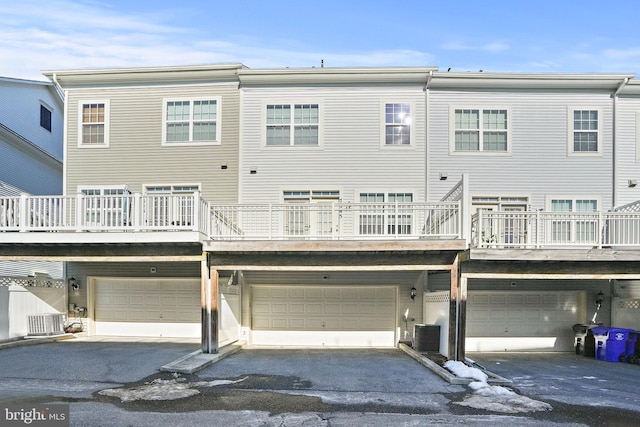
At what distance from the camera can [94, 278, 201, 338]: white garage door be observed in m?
15.0

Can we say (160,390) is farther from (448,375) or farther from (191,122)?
(191,122)

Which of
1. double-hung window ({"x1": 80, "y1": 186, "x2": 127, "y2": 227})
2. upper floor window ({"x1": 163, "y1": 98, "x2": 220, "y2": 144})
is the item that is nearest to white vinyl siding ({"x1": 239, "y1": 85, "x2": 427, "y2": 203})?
upper floor window ({"x1": 163, "y1": 98, "x2": 220, "y2": 144})

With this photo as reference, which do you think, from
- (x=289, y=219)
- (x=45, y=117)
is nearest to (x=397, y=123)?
(x=289, y=219)

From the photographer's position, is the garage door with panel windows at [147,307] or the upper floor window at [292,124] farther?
the garage door with panel windows at [147,307]

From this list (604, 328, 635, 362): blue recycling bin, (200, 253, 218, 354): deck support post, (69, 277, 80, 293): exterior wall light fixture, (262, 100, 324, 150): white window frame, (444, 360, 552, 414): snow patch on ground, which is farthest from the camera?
(69, 277, 80, 293): exterior wall light fixture

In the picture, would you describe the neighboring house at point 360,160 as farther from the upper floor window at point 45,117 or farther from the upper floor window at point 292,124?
the upper floor window at point 45,117

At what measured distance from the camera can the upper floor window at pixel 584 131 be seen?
47.3ft

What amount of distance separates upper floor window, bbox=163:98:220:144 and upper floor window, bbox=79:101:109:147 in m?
1.85

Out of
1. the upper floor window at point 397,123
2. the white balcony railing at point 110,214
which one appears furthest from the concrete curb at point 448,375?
the upper floor window at point 397,123

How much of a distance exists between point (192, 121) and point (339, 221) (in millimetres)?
5936

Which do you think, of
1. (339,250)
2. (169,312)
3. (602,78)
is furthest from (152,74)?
(602,78)

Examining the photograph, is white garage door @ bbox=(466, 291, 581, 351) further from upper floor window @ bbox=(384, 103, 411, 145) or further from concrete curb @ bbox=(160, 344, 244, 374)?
concrete curb @ bbox=(160, 344, 244, 374)

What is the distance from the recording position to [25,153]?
18.8 metres

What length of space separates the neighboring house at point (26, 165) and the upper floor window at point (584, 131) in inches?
589
